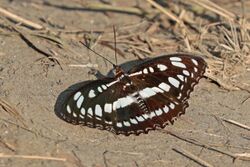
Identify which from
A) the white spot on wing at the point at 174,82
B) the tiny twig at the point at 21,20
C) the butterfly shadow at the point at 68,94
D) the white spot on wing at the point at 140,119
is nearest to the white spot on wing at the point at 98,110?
the butterfly shadow at the point at 68,94

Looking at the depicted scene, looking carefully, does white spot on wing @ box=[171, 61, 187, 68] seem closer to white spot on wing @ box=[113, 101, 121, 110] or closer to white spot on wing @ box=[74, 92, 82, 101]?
white spot on wing @ box=[113, 101, 121, 110]

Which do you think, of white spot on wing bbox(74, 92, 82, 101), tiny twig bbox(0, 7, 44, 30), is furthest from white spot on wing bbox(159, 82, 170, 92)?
tiny twig bbox(0, 7, 44, 30)

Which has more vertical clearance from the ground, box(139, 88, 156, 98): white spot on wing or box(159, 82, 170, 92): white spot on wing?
box(159, 82, 170, 92): white spot on wing

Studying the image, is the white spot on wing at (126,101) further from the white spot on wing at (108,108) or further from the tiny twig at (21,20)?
the tiny twig at (21,20)

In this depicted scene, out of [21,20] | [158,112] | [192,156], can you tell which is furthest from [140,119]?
[21,20]

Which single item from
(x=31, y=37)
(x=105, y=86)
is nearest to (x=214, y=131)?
(x=105, y=86)
